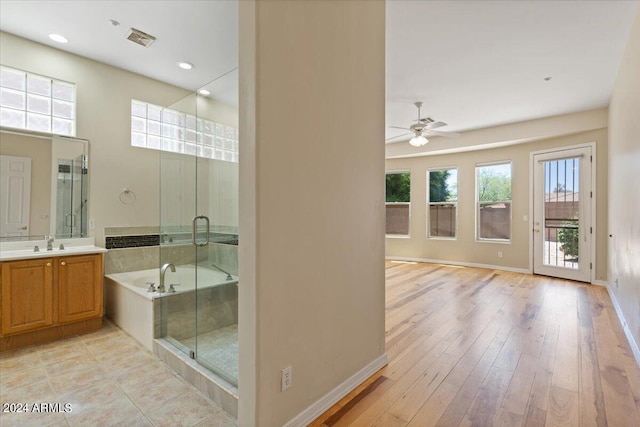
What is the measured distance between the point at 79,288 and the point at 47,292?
242 millimetres

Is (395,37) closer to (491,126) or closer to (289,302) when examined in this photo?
(289,302)

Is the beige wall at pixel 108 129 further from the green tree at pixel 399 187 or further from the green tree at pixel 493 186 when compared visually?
the green tree at pixel 493 186

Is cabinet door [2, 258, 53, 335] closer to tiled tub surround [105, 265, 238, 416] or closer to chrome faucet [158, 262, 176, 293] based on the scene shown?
tiled tub surround [105, 265, 238, 416]

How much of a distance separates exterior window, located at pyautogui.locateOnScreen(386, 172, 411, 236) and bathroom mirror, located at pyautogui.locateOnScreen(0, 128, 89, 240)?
6.25 m

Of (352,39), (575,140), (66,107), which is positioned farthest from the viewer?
(575,140)

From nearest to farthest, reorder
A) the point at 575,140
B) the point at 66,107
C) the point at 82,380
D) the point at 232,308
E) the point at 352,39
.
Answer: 1. the point at 352,39
2. the point at 82,380
3. the point at 232,308
4. the point at 66,107
5. the point at 575,140

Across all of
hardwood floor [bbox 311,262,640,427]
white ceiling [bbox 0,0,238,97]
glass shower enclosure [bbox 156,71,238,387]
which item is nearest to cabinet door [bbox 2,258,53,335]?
glass shower enclosure [bbox 156,71,238,387]

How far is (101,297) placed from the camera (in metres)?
3.09

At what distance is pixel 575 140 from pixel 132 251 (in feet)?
23.7

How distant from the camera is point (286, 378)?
60.6 inches

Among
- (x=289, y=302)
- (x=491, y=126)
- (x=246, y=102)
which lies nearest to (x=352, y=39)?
(x=246, y=102)

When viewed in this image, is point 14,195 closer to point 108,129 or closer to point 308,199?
point 108,129

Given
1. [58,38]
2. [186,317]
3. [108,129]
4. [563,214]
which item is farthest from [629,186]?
[58,38]

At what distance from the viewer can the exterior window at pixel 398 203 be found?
745 centimetres
